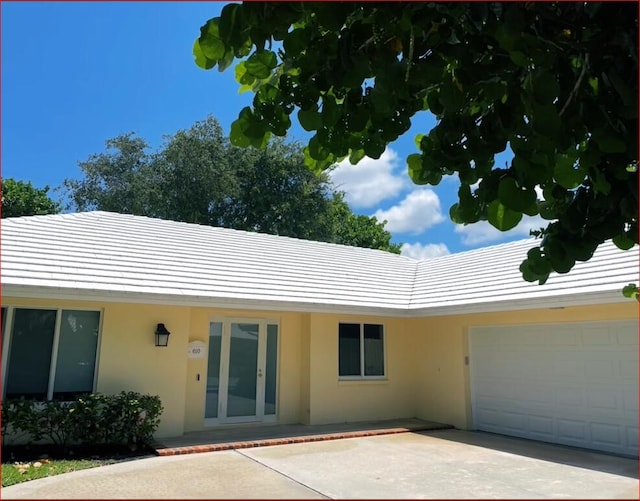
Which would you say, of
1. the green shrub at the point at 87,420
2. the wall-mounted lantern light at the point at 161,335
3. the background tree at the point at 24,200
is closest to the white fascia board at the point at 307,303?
the wall-mounted lantern light at the point at 161,335

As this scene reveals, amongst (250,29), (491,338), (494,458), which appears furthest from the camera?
(491,338)

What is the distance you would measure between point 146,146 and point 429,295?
23.4 metres

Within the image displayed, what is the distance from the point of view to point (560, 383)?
10617 mm

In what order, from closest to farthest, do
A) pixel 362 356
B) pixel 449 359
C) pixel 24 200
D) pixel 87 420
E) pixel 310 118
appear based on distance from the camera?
pixel 310 118
pixel 87 420
pixel 449 359
pixel 362 356
pixel 24 200

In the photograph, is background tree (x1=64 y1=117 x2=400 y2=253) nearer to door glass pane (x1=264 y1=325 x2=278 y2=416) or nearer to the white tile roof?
the white tile roof

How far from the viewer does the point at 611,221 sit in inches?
104

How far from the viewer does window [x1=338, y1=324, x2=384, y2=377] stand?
13289mm

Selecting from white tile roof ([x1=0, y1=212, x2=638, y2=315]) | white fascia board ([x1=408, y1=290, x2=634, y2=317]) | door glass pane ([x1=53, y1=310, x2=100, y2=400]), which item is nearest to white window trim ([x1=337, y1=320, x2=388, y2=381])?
white tile roof ([x1=0, y1=212, x2=638, y2=315])

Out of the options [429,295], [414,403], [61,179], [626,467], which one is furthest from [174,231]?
[61,179]

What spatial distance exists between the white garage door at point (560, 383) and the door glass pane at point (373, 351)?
8.04 ft

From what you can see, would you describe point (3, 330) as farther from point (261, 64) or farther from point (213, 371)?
point (261, 64)

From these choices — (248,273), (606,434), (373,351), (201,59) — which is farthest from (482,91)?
(373,351)

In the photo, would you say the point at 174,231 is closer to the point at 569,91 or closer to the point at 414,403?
the point at 414,403

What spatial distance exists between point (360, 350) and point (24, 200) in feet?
87.6
